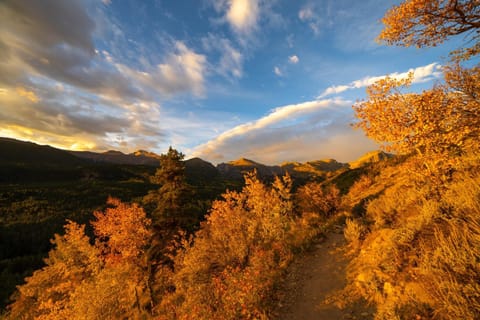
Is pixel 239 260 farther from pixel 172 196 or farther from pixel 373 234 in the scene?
pixel 172 196

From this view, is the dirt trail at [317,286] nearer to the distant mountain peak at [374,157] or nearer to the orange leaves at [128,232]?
the orange leaves at [128,232]

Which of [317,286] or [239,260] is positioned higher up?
[317,286]

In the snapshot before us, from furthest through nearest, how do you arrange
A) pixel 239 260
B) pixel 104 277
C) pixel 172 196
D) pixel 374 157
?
pixel 374 157 < pixel 172 196 < pixel 104 277 < pixel 239 260

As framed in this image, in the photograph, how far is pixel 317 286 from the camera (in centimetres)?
785

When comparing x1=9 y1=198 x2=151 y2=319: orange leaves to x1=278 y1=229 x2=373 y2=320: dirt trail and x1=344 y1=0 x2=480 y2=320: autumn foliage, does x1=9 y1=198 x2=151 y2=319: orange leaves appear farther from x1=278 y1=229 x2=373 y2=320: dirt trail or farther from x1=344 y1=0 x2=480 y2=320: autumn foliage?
x1=344 y1=0 x2=480 y2=320: autumn foliage

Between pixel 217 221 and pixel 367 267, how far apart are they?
13.2 metres

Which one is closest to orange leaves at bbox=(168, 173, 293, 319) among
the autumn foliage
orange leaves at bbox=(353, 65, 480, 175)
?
the autumn foliage

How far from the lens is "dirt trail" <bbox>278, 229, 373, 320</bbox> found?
6077 mm

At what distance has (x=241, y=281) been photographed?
31.0 feet

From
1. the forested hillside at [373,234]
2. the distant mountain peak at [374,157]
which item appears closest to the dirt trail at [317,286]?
the forested hillside at [373,234]

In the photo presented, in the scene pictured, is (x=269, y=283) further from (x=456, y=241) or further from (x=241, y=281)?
(x=456, y=241)

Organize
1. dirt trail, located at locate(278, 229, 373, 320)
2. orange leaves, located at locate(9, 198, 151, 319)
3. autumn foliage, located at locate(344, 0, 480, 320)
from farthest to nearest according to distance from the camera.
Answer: orange leaves, located at locate(9, 198, 151, 319) → dirt trail, located at locate(278, 229, 373, 320) → autumn foliage, located at locate(344, 0, 480, 320)

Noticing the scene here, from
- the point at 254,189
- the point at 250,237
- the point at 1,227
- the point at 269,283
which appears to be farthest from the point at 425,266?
the point at 1,227

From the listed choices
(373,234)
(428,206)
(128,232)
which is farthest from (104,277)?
(428,206)
